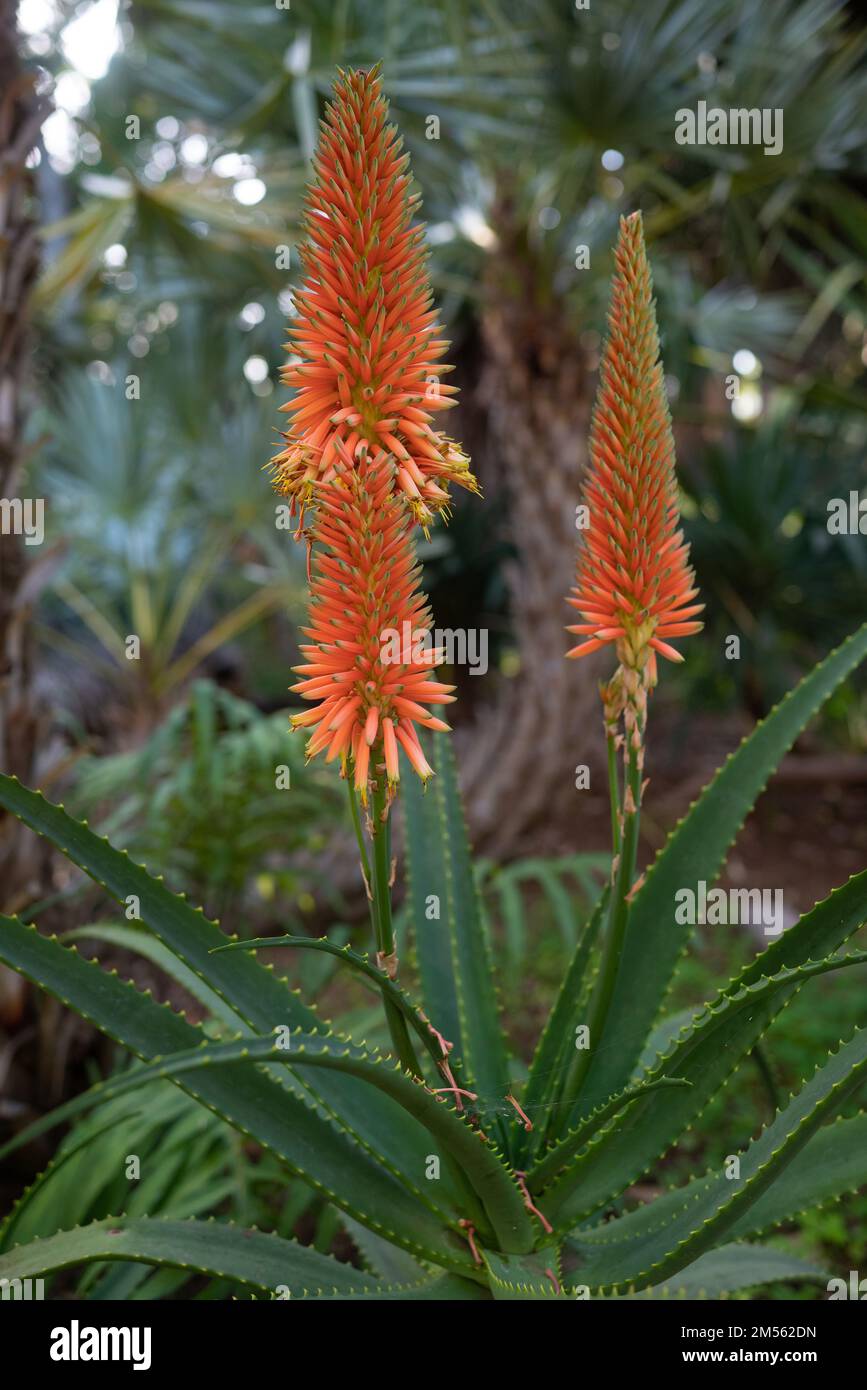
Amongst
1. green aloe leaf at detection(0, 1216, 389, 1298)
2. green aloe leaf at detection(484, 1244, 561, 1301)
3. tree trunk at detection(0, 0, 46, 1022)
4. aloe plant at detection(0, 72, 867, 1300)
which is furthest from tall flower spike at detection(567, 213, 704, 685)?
tree trunk at detection(0, 0, 46, 1022)

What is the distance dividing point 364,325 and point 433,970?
2.03ft

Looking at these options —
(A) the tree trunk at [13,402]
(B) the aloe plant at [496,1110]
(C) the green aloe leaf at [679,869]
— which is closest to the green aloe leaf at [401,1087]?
(B) the aloe plant at [496,1110]

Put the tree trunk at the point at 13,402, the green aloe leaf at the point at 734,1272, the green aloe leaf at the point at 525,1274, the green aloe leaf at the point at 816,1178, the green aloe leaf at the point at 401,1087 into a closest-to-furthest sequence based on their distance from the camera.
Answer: the green aloe leaf at the point at 401,1087
the green aloe leaf at the point at 525,1274
the green aloe leaf at the point at 816,1178
the green aloe leaf at the point at 734,1272
the tree trunk at the point at 13,402

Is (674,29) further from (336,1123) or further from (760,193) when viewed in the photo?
(336,1123)

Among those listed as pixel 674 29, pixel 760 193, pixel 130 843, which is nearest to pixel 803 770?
pixel 760 193

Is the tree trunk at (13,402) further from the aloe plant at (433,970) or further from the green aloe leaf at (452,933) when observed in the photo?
the green aloe leaf at (452,933)

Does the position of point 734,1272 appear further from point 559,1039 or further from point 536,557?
point 536,557

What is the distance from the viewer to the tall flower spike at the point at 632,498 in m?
0.61

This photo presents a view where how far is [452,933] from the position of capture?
2.97ft

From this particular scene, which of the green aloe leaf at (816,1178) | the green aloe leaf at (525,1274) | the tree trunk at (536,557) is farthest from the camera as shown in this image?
the tree trunk at (536,557)

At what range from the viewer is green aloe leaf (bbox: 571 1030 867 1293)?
23.4 inches

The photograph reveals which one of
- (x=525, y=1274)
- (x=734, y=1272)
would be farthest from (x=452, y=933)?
(x=734, y=1272)

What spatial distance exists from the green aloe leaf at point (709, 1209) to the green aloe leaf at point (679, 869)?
0.11m

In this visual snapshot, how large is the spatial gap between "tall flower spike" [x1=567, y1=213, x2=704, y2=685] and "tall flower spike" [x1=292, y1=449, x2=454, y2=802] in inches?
4.8
